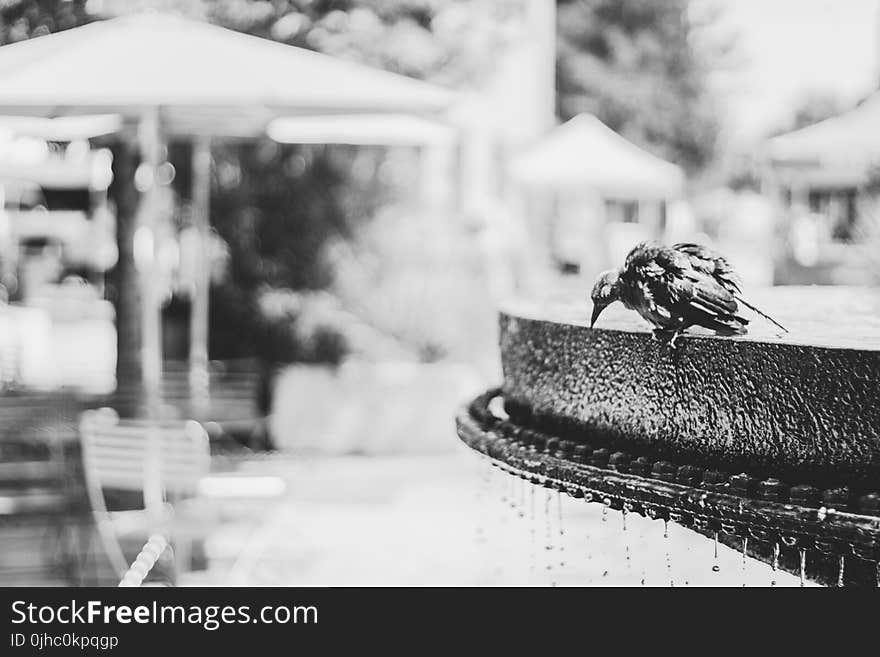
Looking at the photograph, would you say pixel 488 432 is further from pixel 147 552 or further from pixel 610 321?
pixel 147 552

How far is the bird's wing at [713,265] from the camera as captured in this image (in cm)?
245

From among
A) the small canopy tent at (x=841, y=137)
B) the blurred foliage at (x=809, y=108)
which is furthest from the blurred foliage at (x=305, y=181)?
the blurred foliage at (x=809, y=108)

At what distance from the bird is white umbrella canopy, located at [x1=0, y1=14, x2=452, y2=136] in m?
3.10

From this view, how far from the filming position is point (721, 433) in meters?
2.39

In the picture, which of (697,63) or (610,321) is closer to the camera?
(610,321)

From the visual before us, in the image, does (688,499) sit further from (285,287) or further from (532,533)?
(285,287)

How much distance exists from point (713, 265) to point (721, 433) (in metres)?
0.35

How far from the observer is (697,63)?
4875 cm

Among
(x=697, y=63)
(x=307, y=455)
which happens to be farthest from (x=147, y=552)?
(x=697, y=63)

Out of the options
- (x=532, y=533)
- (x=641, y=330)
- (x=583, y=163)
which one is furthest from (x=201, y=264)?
(x=641, y=330)

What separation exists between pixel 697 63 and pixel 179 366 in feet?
142

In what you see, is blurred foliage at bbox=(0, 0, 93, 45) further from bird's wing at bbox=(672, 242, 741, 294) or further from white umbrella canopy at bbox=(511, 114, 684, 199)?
white umbrella canopy at bbox=(511, 114, 684, 199)

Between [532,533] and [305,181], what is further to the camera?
[305,181]

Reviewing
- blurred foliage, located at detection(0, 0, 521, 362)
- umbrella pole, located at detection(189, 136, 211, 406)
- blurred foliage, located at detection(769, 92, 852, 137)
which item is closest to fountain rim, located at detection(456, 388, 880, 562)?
umbrella pole, located at detection(189, 136, 211, 406)
